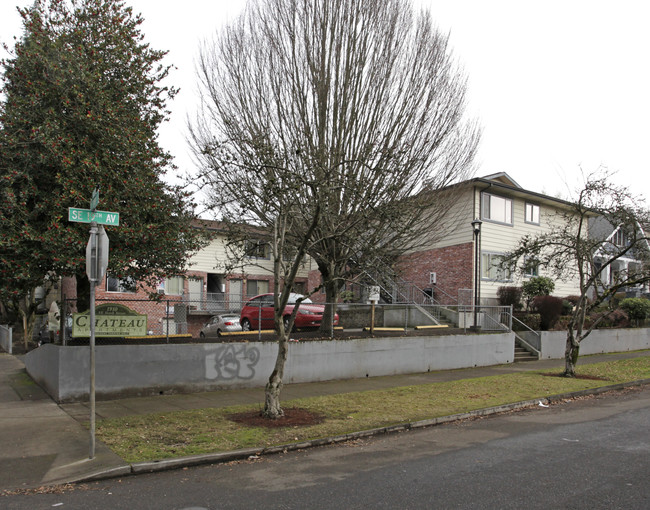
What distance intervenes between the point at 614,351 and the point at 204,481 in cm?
2352

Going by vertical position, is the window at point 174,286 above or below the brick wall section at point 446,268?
below

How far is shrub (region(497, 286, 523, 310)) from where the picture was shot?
79.5 ft

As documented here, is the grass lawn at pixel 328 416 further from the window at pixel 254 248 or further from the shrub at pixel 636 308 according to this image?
the shrub at pixel 636 308

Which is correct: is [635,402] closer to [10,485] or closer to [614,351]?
[10,485]

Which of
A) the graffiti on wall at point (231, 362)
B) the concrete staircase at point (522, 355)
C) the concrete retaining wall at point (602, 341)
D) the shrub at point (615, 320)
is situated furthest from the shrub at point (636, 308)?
the graffiti on wall at point (231, 362)

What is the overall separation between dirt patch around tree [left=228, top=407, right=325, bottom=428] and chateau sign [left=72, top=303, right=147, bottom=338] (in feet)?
11.9

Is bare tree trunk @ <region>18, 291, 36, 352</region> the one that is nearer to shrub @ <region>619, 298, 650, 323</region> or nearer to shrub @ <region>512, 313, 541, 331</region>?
shrub @ <region>512, 313, 541, 331</region>

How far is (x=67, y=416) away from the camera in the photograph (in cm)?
909

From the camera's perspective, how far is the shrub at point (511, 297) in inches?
953

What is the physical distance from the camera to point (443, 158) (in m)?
16.3

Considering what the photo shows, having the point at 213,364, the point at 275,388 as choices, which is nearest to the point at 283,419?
the point at 275,388

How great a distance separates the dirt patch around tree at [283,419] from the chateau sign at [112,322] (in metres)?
3.62

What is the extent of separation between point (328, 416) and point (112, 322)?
5.18 metres

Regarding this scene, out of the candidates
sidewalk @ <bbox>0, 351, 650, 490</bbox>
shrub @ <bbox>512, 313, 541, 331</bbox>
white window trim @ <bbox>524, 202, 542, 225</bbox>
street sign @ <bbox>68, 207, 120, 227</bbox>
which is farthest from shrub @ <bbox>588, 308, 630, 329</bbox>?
street sign @ <bbox>68, 207, 120, 227</bbox>
